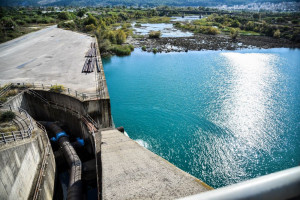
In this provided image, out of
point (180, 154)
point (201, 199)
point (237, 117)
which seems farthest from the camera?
point (237, 117)

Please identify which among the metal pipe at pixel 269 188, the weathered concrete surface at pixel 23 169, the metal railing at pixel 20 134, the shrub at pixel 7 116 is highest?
the metal pipe at pixel 269 188

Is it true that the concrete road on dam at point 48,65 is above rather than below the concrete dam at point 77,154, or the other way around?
above

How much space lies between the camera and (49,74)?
24062mm

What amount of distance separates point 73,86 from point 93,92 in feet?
10.4

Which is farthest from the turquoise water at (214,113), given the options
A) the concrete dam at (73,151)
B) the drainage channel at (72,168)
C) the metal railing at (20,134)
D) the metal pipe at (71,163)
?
the metal railing at (20,134)

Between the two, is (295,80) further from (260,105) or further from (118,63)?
(118,63)

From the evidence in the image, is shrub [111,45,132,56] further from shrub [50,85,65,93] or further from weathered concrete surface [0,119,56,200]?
weathered concrete surface [0,119,56,200]

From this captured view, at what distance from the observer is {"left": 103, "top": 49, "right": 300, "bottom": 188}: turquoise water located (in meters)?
18.0

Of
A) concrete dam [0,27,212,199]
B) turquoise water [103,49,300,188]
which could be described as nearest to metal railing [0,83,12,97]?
concrete dam [0,27,212,199]

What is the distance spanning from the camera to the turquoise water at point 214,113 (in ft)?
59.1

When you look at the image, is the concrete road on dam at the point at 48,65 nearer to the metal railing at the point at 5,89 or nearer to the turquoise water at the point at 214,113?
the metal railing at the point at 5,89

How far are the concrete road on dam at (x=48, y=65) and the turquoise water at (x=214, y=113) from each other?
6422 mm

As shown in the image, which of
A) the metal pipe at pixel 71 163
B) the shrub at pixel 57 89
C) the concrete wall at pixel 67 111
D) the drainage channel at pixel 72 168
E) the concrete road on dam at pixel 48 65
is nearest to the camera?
the metal pipe at pixel 71 163

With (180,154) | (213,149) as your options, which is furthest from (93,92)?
(213,149)
